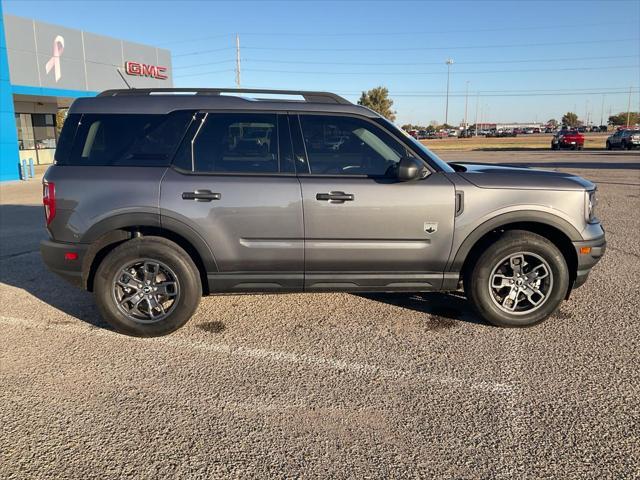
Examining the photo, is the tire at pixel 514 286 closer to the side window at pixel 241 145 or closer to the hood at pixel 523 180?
the hood at pixel 523 180

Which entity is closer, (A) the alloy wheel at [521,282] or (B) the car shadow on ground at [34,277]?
(A) the alloy wheel at [521,282]

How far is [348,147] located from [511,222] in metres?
1.49

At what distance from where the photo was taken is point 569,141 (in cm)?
3909

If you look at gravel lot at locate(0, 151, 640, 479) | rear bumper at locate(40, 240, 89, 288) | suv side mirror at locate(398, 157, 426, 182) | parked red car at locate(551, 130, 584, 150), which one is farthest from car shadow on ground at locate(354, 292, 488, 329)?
parked red car at locate(551, 130, 584, 150)

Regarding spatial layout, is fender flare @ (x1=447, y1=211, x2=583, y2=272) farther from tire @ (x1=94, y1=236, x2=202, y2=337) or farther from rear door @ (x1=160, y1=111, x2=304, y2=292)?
tire @ (x1=94, y1=236, x2=202, y2=337)

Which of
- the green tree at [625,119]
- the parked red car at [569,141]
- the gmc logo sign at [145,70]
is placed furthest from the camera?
the green tree at [625,119]

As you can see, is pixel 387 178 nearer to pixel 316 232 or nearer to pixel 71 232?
pixel 316 232

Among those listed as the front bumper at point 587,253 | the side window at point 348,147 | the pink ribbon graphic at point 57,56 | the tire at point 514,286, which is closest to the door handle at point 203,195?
the side window at point 348,147

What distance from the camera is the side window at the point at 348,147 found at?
4059mm

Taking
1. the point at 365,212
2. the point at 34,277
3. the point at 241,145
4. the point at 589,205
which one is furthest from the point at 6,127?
the point at 589,205

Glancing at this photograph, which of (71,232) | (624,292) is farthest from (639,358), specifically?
(71,232)

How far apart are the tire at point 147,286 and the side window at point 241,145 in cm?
75

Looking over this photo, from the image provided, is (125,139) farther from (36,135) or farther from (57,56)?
(36,135)

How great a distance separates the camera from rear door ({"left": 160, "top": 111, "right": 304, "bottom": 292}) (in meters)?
3.92
